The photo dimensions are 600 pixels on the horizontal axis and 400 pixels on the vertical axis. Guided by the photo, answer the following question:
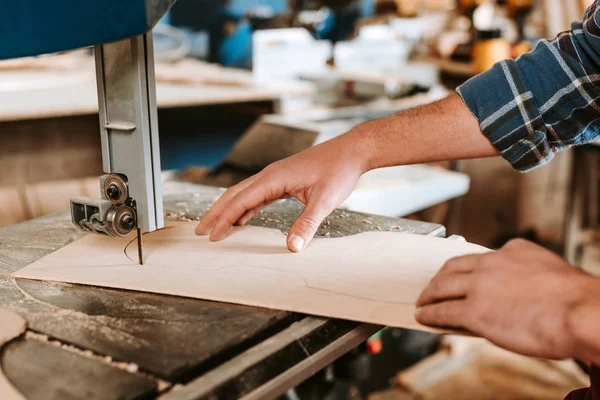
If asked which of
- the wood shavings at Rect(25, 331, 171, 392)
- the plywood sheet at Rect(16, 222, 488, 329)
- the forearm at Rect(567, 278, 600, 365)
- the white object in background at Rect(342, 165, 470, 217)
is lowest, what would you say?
the white object in background at Rect(342, 165, 470, 217)

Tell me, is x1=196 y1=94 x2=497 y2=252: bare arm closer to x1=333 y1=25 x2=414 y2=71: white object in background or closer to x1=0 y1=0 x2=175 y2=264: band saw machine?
x1=0 y1=0 x2=175 y2=264: band saw machine

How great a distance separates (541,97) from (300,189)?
0.52m

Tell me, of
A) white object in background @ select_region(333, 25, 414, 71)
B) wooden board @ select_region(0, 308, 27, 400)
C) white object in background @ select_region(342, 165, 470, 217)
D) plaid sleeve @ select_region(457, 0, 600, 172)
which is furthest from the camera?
white object in background @ select_region(333, 25, 414, 71)

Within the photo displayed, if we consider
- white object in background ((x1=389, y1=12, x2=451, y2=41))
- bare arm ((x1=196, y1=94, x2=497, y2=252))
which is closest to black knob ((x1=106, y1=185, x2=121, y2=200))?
bare arm ((x1=196, y1=94, x2=497, y2=252))

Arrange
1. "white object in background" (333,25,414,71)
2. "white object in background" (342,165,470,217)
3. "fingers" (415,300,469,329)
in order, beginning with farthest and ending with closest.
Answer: "white object in background" (333,25,414,71) → "white object in background" (342,165,470,217) → "fingers" (415,300,469,329)

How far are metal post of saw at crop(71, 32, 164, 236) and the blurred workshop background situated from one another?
3.08 ft

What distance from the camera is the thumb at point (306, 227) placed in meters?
1.13

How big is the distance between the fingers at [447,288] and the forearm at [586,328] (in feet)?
0.44

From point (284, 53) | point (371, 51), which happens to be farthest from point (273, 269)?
point (371, 51)

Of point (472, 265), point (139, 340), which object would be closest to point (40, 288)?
point (139, 340)

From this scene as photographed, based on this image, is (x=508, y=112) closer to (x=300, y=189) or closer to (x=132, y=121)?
(x=300, y=189)

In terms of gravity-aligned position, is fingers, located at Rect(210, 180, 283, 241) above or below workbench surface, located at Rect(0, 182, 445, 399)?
above

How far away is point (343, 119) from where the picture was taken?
251cm

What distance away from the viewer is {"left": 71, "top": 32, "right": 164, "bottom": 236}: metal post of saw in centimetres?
96
